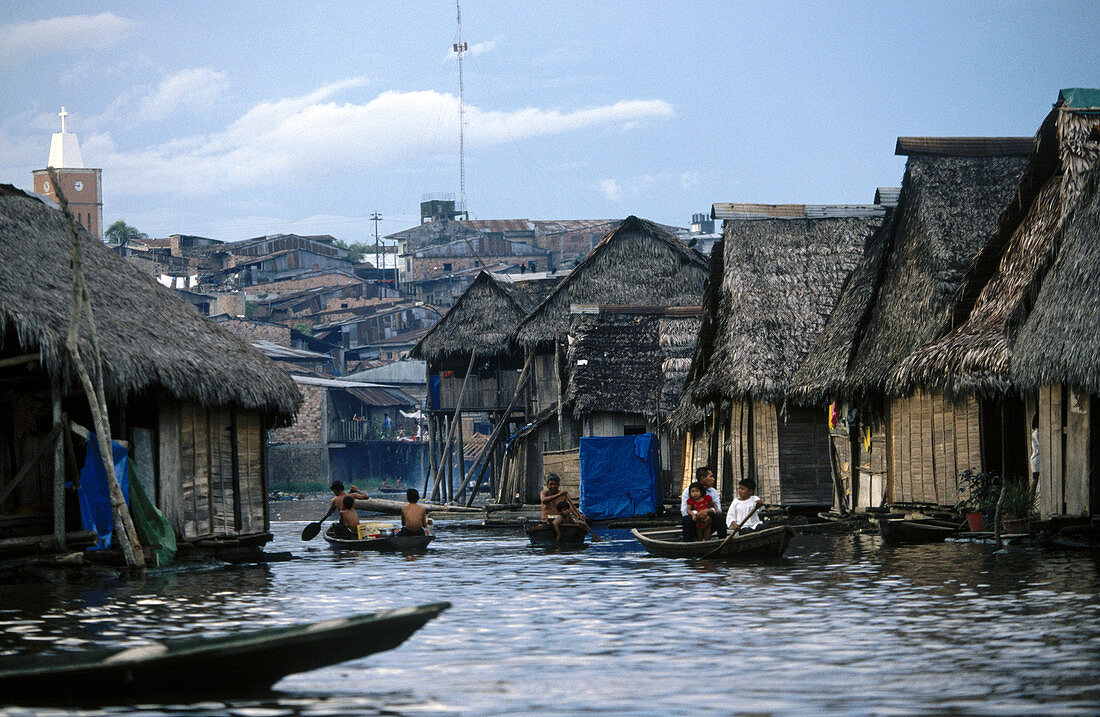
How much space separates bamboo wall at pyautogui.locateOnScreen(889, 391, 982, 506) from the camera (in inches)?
774

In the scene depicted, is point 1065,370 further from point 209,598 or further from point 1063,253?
point 209,598

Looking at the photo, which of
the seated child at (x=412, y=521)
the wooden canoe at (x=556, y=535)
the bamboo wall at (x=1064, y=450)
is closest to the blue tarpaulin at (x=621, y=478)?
the seated child at (x=412, y=521)

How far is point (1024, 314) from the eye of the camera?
16.9 meters

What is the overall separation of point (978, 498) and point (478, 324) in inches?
1011

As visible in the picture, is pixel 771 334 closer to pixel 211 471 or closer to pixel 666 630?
pixel 211 471

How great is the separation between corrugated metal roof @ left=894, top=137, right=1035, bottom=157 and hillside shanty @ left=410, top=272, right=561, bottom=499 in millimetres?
20124

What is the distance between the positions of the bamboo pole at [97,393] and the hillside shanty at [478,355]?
25.1m

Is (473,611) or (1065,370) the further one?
(1065,370)

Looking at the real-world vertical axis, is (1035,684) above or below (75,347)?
below

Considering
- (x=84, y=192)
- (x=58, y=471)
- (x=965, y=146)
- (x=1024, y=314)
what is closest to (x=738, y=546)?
(x=1024, y=314)

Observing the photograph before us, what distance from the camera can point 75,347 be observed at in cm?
1570

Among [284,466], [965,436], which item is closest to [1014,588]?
[965,436]

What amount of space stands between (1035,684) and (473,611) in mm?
6108

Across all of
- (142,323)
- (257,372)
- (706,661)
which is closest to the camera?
(706,661)
